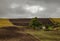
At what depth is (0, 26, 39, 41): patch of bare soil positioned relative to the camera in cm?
336

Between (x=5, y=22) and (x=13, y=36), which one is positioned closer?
(x=13, y=36)

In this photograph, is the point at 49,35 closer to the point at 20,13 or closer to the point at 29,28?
the point at 29,28

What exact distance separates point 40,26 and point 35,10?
0.34 m

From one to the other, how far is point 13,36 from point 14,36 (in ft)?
0.06

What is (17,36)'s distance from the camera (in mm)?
3426

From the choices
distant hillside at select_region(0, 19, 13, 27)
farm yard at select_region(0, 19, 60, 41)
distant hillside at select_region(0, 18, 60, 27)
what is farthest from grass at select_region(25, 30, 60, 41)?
distant hillside at select_region(0, 19, 13, 27)

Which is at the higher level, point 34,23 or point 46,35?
point 34,23

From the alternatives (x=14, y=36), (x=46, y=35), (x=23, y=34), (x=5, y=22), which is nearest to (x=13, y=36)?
(x=14, y=36)

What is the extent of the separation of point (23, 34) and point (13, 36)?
0.19 metres

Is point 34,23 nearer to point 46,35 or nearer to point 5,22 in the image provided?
point 46,35

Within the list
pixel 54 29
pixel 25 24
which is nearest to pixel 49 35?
pixel 54 29

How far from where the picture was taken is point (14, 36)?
11.2ft

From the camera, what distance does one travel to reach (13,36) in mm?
3410

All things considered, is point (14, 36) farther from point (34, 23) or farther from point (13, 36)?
point (34, 23)
